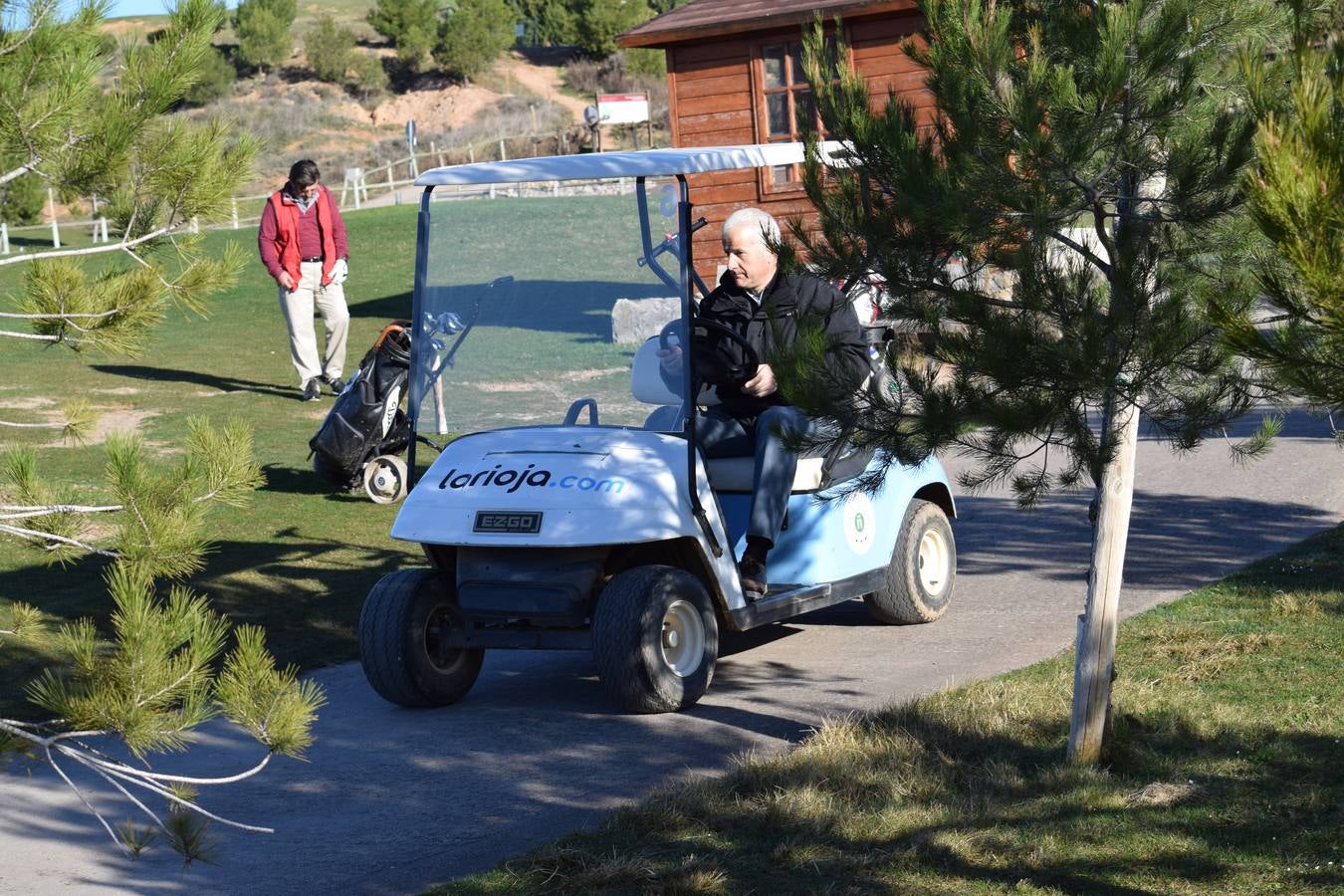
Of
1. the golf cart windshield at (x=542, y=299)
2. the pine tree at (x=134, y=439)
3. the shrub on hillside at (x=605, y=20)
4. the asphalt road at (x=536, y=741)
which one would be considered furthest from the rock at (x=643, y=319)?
the shrub on hillside at (x=605, y=20)

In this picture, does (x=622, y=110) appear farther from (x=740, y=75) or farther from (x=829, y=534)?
(x=829, y=534)

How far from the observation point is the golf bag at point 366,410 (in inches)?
402

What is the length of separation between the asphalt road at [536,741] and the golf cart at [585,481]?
24 cm

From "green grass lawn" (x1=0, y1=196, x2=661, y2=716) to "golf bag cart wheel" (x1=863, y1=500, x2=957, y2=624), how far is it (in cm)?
146

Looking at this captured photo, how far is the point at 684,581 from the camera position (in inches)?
236

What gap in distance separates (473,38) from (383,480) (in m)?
66.5

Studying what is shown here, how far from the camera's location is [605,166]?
6.20 m

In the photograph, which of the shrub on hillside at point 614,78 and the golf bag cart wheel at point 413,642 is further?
the shrub on hillside at point 614,78

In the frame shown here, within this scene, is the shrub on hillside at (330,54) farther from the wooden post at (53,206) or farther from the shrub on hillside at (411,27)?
the wooden post at (53,206)

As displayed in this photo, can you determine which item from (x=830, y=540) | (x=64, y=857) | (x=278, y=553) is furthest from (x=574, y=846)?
(x=278, y=553)

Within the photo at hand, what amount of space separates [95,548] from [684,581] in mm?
2750

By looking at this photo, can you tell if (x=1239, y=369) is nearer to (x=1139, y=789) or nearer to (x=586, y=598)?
(x=1139, y=789)


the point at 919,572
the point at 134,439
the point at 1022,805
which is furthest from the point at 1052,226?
the point at 919,572

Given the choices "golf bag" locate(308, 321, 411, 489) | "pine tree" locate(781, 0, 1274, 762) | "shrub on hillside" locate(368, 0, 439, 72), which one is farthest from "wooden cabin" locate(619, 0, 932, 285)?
"shrub on hillside" locate(368, 0, 439, 72)
